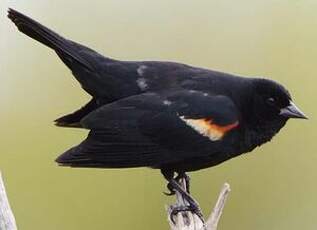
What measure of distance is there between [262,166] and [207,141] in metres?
1.04

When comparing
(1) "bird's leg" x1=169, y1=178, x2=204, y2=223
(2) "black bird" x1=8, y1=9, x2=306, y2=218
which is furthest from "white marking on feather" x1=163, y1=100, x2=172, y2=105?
(1) "bird's leg" x1=169, y1=178, x2=204, y2=223

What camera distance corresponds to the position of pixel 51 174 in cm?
328

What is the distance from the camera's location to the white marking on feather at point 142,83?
231 centimetres

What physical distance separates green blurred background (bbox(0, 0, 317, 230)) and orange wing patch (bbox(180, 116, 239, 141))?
0.92 m

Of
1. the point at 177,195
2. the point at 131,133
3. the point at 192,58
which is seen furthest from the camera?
the point at 192,58

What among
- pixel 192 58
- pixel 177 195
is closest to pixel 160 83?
pixel 177 195

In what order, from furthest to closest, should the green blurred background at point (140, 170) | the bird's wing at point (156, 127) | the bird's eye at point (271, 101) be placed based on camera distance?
the green blurred background at point (140, 170), the bird's eye at point (271, 101), the bird's wing at point (156, 127)

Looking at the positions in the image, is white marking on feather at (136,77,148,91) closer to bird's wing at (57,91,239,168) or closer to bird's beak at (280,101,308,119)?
bird's wing at (57,91,239,168)

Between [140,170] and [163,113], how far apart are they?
3.48 ft

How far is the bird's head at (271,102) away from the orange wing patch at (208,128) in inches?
5.1

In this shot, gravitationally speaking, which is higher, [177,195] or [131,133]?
[131,133]

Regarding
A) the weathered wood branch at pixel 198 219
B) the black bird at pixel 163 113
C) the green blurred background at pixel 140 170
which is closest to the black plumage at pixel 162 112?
the black bird at pixel 163 113

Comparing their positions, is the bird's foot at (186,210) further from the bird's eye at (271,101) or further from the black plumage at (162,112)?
the bird's eye at (271,101)

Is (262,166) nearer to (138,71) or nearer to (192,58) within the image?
(192,58)
